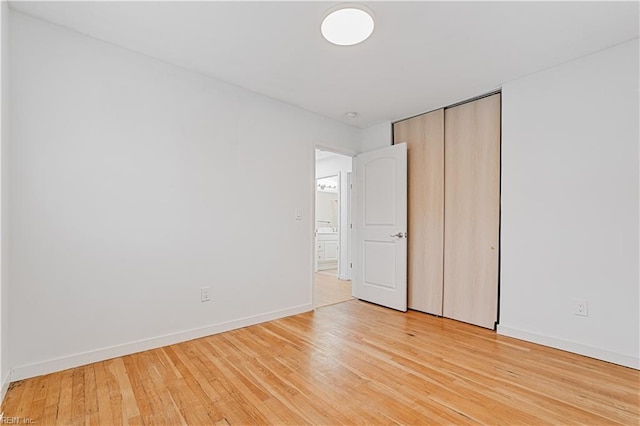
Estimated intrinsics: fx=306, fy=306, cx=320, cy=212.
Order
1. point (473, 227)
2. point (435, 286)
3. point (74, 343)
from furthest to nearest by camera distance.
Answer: point (435, 286) < point (473, 227) < point (74, 343)

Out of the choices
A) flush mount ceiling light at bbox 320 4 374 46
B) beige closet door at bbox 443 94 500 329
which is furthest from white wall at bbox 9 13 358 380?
beige closet door at bbox 443 94 500 329

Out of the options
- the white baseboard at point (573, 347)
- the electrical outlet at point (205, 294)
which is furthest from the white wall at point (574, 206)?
the electrical outlet at point (205, 294)

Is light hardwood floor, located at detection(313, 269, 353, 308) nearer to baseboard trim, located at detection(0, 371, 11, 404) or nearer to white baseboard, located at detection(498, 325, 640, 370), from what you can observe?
white baseboard, located at detection(498, 325, 640, 370)

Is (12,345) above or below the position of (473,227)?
below

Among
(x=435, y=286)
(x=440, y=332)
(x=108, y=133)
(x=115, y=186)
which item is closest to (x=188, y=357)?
(x=115, y=186)

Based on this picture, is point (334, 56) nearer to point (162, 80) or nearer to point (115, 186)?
point (162, 80)

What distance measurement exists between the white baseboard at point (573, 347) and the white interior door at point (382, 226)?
1.15 metres

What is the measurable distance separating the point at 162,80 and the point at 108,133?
64 centimetres

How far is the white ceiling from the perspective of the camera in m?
1.95

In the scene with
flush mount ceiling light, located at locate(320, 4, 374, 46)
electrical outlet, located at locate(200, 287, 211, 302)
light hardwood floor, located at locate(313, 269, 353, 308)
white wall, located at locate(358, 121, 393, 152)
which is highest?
flush mount ceiling light, located at locate(320, 4, 374, 46)

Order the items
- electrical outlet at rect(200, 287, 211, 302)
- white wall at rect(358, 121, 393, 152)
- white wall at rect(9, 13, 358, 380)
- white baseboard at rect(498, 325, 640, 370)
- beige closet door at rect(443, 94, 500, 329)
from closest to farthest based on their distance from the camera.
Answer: white wall at rect(9, 13, 358, 380) < white baseboard at rect(498, 325, 640, 370) < electrical outlet at rect(200, 287, 211, 302) < beige closet door at rect(443, 94, 500, 329) < white wall at rect(358, 121, 393, 152)

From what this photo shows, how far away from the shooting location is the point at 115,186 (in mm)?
2354

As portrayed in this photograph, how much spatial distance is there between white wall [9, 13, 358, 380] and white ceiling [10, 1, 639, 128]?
28 cm

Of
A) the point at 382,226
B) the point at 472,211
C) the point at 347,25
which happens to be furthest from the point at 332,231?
the point at 347,25
